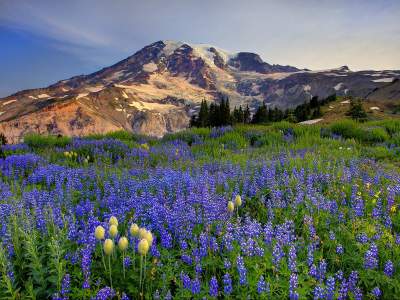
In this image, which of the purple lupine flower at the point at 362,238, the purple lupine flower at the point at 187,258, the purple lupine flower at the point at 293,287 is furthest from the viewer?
the purple lupine flower at the point at 362,238

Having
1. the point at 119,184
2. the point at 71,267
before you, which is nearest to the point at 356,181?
the point at 119,184

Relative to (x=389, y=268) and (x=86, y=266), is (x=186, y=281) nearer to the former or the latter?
(x=86, y=266)

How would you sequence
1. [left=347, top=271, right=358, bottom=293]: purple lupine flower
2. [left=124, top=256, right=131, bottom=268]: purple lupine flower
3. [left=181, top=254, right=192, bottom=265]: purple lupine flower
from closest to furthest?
[left=347, top=271, right=358, bottom=293]: purple lupine flower
[left=124, top=256, right=131, bottom=268]: purple lupine flower
[left=181, top=254, right=192, bottom=265]: purple lupine flower

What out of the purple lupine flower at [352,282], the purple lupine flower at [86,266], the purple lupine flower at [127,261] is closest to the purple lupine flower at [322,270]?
the purple lupine flower at [352,282]

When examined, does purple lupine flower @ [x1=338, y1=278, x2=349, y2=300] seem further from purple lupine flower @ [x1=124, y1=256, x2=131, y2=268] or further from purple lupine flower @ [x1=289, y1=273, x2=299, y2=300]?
purple lupine flower @ [x1=124, y1=256, x2=131, y2=268]

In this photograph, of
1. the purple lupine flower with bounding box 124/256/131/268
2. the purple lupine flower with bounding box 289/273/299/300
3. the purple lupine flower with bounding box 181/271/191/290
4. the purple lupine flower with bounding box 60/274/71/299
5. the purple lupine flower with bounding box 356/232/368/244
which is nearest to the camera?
the purple lupine flower with bounding box 289/273/299/300

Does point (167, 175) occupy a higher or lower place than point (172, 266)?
higher

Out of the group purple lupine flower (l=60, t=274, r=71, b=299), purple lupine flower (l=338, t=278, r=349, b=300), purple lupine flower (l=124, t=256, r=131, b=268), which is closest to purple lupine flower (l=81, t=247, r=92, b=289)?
purple lupine flower (l=60, t=274, r=71, b=299)

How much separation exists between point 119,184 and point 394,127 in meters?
12.0

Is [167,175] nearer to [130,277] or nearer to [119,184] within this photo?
[119,184]

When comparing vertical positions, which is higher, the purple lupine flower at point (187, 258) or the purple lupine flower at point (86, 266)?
the purple lupine flower at point (86, 266)

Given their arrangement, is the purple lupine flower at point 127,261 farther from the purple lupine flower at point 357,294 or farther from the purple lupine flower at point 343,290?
the purple lupine flower at point 357,294

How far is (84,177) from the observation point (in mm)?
6574

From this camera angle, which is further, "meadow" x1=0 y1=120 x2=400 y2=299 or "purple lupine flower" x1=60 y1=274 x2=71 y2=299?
"meadow" x1=0 y1=120 x2=400 y2=299
